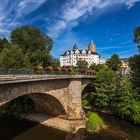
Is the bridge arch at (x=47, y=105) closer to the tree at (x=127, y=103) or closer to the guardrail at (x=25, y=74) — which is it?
the guardrail at (x=25, y=74)

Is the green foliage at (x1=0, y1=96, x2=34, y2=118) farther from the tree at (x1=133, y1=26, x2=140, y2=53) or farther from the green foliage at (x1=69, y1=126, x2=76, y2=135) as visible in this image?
the tree at (x1=133, y1=26, x2=140, y2=53)

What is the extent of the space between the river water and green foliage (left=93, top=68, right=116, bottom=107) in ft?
17.3

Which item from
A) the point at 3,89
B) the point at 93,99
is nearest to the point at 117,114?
the point at 93,99

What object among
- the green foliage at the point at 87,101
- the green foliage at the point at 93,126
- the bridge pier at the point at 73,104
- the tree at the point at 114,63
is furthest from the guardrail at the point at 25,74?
the tree at the point at 114,63

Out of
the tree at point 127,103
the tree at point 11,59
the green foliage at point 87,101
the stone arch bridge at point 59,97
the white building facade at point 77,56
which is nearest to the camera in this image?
the stone arch bridge at point 59,97

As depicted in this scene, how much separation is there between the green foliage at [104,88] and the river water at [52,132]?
5276mm

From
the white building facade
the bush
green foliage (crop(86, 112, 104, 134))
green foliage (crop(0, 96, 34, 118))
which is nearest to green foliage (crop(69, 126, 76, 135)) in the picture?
green foliage (crop(86, 112, 104, 134))

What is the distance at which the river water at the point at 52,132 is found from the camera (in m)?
24.5

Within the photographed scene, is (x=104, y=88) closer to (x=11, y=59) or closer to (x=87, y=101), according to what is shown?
(x=87, y=101)

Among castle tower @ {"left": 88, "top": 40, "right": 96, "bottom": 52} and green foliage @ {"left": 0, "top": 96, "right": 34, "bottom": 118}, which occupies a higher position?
castle tower @ {"left": 88, "top": 40, "right": 96, "bottom": 52}

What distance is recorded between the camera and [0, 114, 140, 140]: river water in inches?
966

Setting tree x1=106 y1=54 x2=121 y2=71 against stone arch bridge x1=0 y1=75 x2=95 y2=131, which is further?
tree x1=106 y1=54 x2=121 y2=71

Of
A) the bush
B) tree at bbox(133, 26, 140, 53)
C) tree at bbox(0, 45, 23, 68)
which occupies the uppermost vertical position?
tree at bbox(133, 26, 140, 53)

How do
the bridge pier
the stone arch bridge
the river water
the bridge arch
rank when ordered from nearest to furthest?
1. the river water
2. the stone arch bridge
3. the bridge arch
4. the bridge pier
